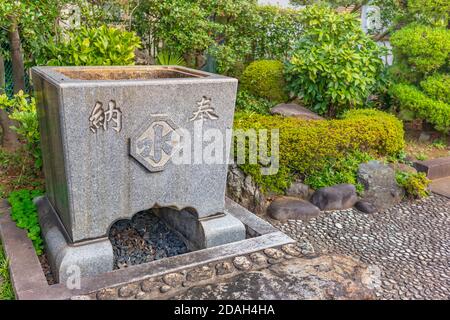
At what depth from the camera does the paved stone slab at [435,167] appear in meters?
5.50

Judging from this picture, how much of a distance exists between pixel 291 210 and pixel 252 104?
2199 mm

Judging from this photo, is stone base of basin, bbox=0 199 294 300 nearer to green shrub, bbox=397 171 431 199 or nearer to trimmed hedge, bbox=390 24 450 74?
green shrub, bbox=397 171 431 199

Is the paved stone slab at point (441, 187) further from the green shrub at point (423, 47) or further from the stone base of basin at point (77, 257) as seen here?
the stone base of basin at point (77, 257)

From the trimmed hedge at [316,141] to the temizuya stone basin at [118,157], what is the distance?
1.24 metres

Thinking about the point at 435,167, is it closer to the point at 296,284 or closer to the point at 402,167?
the point at 402,167

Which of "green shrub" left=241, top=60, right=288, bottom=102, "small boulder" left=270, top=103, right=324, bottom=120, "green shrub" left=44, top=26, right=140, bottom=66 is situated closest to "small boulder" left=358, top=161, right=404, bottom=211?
"small boulder" left=270, top=103, right=324, bottom=120

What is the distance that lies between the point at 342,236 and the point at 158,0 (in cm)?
430

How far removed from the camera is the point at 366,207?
4.58 m

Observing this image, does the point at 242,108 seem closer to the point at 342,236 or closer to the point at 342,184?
the point at 342,184

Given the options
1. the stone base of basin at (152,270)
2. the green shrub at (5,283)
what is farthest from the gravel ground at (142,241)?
the green shrub at (5,283)

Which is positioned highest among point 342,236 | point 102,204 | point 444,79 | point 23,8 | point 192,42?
point 23,8

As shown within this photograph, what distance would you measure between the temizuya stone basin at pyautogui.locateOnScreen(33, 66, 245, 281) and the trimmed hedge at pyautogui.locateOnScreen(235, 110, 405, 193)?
1239mm

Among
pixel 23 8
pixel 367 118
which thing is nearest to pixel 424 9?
pixel 367 118

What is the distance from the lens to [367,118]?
525cm
